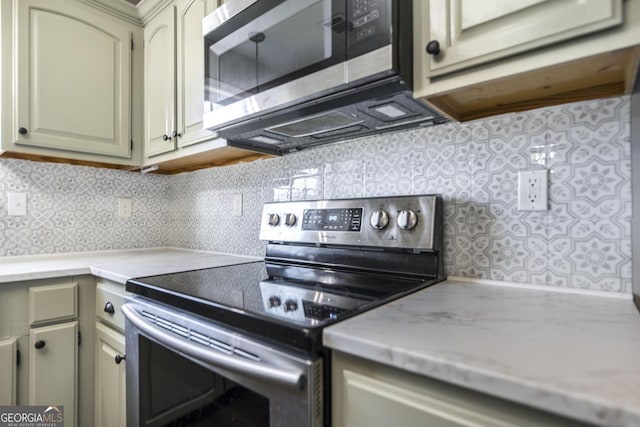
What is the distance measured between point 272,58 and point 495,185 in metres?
0.78

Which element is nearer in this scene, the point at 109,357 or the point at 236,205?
the point at 109,357

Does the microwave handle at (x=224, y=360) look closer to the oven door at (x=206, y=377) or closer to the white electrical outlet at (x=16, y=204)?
the oven door at (x=206, y=377)

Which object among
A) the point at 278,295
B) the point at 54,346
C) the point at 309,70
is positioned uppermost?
the point at 309,70

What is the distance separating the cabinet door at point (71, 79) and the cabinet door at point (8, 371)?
845mm

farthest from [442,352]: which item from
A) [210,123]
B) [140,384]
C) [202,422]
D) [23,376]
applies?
[23,376]

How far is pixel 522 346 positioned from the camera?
1.63 feet

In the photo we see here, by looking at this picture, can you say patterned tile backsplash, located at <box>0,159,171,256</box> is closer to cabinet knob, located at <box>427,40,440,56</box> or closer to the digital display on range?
the digital display on range

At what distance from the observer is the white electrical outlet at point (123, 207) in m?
1.98

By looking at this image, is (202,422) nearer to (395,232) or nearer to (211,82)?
(395,232)

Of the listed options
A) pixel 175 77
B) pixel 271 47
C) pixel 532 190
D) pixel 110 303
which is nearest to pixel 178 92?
pixel 175 77

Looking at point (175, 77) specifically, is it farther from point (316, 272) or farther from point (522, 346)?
point (522, 346)

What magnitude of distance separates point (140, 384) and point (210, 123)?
89 centimetres

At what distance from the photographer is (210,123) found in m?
1.22

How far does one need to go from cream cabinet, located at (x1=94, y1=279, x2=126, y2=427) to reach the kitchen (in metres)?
0.32
